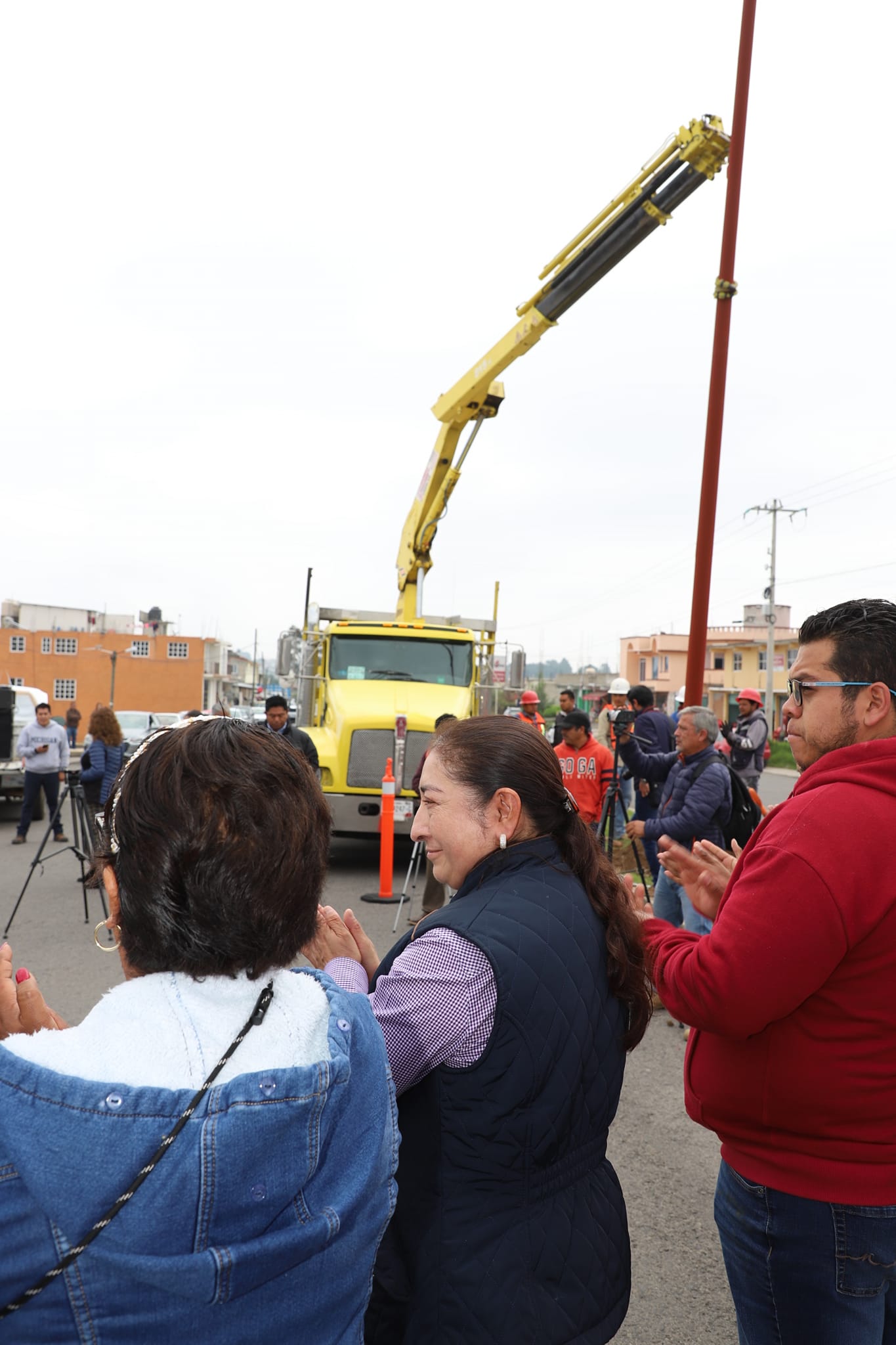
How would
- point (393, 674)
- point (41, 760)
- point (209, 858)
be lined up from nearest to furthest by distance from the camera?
point (209, 858), point (393, 674), point (41, 760)

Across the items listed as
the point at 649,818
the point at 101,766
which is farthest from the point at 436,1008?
the point at 101,766

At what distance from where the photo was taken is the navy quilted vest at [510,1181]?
151 cm

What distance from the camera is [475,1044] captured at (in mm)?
1537

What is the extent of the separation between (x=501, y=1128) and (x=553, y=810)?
67 centimetres

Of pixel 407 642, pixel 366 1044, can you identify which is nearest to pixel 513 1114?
pixel 366 1044

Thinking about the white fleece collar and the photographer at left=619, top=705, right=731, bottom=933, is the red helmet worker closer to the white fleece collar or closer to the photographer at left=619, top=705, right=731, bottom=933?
the photographer at left=619, top=705, right=731, bottom=933

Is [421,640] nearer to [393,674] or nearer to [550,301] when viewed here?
A: [393,674]

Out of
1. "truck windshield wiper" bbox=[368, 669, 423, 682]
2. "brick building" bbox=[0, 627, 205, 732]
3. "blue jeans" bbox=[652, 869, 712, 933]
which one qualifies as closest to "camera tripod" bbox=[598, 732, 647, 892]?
"blue jeans" bbox=[652, 869, 712, 933]

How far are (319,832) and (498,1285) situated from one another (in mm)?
823

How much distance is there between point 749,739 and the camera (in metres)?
10.8

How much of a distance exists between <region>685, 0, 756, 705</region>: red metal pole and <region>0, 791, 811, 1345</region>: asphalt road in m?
2.87

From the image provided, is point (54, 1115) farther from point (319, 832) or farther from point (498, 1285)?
point (498, 1285)

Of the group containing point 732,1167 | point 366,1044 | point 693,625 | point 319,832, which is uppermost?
point 693,625

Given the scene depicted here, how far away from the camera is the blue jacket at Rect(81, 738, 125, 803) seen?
32.9 ft
